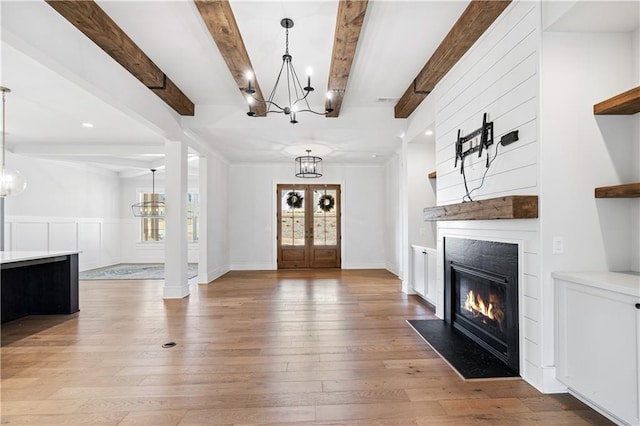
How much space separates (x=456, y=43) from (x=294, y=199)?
579cm

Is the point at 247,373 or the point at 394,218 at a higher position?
the point at 394,218

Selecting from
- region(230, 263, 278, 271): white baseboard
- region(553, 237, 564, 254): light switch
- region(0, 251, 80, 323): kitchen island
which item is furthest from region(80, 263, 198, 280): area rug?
region(553, 237, 564, 254): light switch

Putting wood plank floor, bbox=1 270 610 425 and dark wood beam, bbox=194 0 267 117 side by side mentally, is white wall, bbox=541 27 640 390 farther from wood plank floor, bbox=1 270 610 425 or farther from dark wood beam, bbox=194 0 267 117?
dark wood beam, bbox=194 0 267 117

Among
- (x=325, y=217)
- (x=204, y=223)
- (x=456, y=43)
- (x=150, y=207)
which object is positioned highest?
(x=456, y=43)

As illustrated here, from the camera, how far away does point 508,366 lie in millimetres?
2570

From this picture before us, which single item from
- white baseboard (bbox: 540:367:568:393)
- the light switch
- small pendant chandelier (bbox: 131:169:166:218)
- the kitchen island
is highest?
small pendant chandelier (bbox: 131:169:166:218)

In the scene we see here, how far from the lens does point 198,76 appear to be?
399cm

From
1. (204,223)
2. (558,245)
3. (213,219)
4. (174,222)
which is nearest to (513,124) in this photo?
(558,245)

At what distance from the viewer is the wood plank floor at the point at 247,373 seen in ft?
6.63

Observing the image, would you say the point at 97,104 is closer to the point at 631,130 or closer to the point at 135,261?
the point at 631,130

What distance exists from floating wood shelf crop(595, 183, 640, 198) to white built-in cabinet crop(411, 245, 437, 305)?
89.3 inches

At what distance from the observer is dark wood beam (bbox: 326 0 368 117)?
2.53 m

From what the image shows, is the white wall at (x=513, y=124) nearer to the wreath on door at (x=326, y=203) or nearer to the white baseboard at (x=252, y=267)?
the wreath on door at (x=326, y=203)

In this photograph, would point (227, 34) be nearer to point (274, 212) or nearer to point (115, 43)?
point (115, 43)
